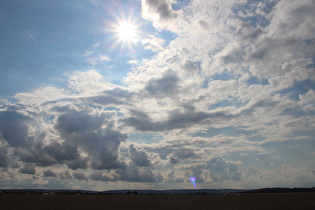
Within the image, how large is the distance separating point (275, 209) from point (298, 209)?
22.2 feet

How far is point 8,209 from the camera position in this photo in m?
64.9

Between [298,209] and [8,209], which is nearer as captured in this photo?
[8,209]

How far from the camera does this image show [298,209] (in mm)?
72938

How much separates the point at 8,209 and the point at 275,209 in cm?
7012

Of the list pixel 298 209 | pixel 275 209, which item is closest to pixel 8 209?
pixel 275 209

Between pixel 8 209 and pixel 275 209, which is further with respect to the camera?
pixel 275 209

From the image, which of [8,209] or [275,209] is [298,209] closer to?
[275,209]

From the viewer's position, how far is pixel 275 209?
7225 centimetres

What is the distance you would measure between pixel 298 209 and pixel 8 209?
Result: 7690cm
